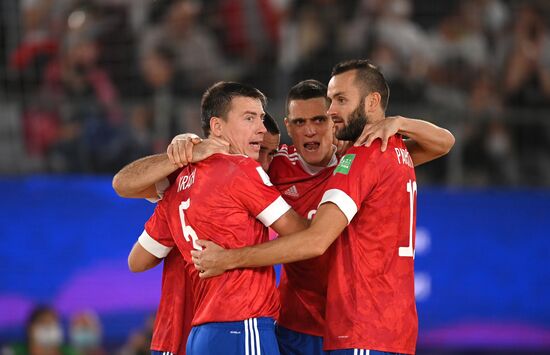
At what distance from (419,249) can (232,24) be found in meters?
3.59

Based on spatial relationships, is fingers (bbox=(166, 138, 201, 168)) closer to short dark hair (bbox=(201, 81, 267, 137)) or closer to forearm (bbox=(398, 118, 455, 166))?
short dark hair (bbox=(201, 81, 267, 137))

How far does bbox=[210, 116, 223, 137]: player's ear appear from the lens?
5.59 metres

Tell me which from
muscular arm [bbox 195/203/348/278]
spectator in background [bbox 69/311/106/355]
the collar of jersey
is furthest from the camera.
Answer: spectator in background [bbox 69/311/106/355]

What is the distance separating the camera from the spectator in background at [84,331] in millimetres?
9906

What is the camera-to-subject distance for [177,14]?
11.1 m

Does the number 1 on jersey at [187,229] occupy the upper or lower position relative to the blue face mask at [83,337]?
upper

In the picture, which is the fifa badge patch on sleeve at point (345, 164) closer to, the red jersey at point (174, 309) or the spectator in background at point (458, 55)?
the red jersey at point (174, 309)

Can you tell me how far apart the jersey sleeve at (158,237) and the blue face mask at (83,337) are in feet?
14.5

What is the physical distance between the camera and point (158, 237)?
579 centimetres

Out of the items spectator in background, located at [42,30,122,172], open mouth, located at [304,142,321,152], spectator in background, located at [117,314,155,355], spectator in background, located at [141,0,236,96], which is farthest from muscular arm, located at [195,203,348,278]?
spectator in background, located at [141,0,236,96]

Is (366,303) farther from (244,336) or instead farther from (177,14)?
(177,14)

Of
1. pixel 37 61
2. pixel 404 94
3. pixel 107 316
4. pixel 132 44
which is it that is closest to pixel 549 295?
pixel 404 94

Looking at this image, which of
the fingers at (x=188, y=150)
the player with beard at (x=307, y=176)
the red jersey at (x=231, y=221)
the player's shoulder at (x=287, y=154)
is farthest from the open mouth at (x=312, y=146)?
the fingers at (x=188, y=150)

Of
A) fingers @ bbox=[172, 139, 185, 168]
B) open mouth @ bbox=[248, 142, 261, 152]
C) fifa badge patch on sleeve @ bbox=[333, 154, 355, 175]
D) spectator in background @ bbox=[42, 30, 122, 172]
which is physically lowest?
fifa badge patch on sleeve @ bbox=[333, 154, 355, 175]
